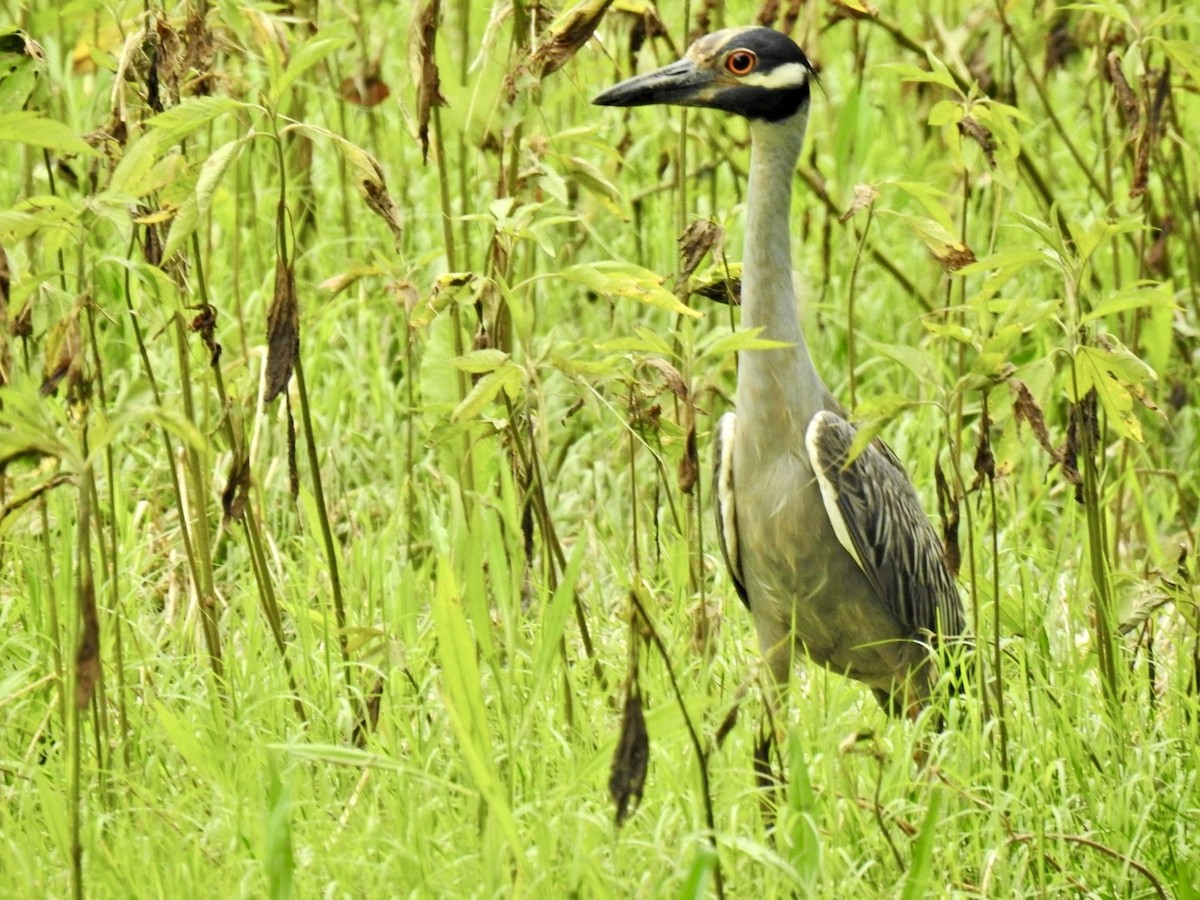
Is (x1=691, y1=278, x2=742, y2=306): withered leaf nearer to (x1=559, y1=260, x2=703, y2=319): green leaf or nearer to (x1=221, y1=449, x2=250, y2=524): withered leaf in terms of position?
(x1=559, y1=260, x2=703, y2=319): green leaf

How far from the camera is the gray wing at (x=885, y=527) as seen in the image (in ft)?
12.5

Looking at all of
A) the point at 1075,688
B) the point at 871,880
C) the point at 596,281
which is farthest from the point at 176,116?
the point at 1075,688

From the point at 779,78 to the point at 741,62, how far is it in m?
0.09

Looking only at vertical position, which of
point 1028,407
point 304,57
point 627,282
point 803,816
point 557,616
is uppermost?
point 304,57

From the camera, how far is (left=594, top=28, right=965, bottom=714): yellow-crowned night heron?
370cm

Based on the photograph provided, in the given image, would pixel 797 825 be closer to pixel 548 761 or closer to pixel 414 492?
pixel 548 761

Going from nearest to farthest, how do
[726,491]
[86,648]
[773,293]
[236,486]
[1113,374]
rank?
[86,648], [1113,374], [236,486], [773,293], [726,491]

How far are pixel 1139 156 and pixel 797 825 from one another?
1.87 m

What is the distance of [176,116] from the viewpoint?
106 inches

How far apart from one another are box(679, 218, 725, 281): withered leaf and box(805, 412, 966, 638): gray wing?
0.77 meters

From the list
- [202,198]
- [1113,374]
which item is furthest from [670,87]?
[202,198]

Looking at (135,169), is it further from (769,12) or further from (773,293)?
(769,12)

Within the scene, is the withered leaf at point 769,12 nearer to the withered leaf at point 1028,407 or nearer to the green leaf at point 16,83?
the withered leaf at point 1028,407

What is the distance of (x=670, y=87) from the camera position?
12.1 ft
